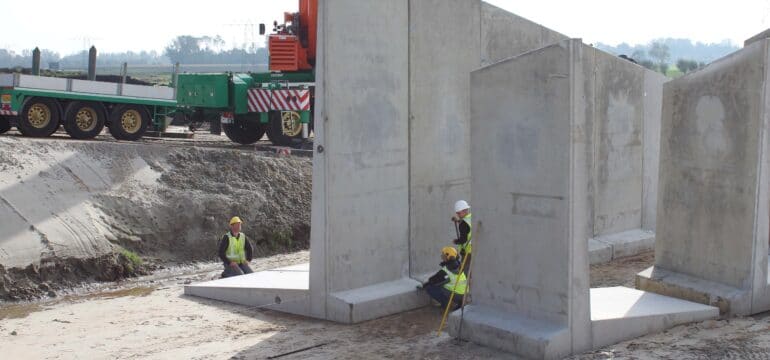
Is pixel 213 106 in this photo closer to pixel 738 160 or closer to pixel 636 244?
pixel 636 244

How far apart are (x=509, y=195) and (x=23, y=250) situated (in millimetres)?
8050

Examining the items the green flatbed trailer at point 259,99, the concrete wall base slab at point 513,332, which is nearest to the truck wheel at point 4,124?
the green flatbed trailer at point 259,99

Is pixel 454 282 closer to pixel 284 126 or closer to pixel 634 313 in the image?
pixel 634 313

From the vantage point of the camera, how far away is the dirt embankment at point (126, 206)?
12.9 metres

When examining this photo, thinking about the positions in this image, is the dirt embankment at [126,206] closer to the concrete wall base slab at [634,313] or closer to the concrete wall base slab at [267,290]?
the concrete wall base slab at [267,290]

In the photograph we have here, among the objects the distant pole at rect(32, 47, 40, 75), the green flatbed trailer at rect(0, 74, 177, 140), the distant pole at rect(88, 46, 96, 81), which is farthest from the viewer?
the distant pole at rect(88, 46, 96, 81)

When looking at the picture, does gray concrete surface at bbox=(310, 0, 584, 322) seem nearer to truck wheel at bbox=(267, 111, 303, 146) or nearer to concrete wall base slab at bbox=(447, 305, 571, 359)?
concrete wall base slab at bbox=(447, 305, 571, 359)

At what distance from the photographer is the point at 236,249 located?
1237 centimetres

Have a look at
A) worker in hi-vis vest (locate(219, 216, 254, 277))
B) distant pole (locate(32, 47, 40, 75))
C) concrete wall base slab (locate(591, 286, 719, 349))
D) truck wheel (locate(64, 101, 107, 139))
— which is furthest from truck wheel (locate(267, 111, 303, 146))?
concrete wall base slab (locate(591, 286, 719, 349))

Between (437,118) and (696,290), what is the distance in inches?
147

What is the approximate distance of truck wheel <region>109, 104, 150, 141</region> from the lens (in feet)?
60.2

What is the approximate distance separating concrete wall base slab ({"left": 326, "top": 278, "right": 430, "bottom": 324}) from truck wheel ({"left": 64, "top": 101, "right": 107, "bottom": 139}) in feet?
32.9

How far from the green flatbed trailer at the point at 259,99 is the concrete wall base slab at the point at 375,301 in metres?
10.4

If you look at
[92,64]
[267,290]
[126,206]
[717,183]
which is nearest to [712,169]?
[717,183]
